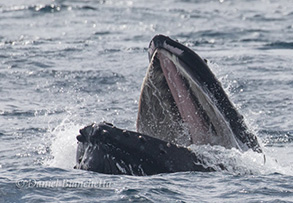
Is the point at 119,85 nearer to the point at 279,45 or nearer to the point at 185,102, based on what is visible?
the point at 279,45

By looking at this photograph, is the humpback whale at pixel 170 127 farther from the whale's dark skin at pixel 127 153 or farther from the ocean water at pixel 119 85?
the ocean water at pixel 119 85

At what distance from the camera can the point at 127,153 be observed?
27.4ft

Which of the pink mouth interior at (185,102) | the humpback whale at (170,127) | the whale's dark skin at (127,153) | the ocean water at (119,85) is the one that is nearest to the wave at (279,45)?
the ocean water at (119,85)

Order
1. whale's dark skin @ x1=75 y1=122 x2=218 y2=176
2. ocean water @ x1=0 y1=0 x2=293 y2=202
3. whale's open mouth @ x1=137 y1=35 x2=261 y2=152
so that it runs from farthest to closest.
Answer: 1. whale's open mouth @ x1=137 y1=35 x2=261 y2=152
2. ocean water @ x1=0 y1=0 x2=293 y2=202
3. whale's dark skin @ x1=75 y1=122 x2=218 y2=176

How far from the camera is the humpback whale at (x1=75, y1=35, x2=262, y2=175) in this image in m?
8.36

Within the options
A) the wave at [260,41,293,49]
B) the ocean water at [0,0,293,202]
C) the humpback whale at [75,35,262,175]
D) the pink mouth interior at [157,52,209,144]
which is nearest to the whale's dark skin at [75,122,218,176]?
the humpback whale at [75,35,262,175]

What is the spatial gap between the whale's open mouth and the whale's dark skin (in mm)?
436

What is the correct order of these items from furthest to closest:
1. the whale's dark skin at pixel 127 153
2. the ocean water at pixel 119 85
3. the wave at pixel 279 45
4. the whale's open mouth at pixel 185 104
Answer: the wave at pixel 279 45 → the whale's open mouth at pixel 185 104 → the ocean water at pixel 119 85 → the whale's dark skin at pixel 127 153

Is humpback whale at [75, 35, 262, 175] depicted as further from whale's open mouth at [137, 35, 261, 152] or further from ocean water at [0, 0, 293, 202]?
ocean water at [0, 0, 293, 202]

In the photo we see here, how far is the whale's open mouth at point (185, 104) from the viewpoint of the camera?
881 centimetres

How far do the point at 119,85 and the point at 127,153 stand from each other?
26.9 ft

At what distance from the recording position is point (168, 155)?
27.8ft

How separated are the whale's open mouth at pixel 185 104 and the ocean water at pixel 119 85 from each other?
0.21m

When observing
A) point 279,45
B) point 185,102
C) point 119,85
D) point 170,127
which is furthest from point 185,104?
point 279,45
